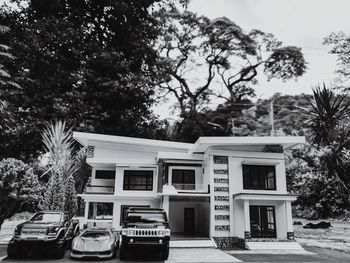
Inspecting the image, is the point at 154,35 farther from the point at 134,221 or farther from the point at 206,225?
the point at 134,221

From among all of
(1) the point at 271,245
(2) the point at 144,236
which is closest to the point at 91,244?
(2) the point at 144,236

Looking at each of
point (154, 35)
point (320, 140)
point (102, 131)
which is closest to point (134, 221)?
point (102, 131)

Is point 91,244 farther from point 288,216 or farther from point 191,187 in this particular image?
point 288,216

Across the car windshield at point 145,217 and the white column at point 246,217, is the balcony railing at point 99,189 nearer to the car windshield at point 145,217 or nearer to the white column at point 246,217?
the car windshield at point 145,217

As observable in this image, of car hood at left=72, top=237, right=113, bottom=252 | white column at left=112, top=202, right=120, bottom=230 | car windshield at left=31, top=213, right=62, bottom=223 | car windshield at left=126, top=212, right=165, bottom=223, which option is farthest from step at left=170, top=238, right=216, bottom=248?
car windshield at left=31, top=213, right=62, bottom=223

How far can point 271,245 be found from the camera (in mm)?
15500

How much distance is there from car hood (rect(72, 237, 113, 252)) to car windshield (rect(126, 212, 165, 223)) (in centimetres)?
128

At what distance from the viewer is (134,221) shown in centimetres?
1277

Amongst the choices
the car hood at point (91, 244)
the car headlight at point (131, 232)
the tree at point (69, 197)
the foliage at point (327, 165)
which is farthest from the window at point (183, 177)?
the foliage at point (327, 165)

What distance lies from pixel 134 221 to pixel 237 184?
699cm

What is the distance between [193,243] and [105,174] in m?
8.32

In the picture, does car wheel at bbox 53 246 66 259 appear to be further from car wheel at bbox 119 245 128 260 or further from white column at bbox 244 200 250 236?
white column at bbox 244 200 250 236

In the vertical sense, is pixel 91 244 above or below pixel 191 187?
below

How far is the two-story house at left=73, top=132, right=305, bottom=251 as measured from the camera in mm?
16672
